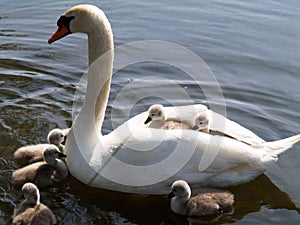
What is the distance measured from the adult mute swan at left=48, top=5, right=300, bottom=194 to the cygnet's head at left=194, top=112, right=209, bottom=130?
95 millimetres

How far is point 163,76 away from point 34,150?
334cm

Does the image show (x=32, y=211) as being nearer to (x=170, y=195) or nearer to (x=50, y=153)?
(x=50, y=153)

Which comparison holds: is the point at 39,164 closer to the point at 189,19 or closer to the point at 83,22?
the point at 83,22

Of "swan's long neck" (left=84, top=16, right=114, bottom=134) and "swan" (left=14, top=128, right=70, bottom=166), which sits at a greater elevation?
"swan's long neck" (left=84, top=16, right=114, bottom=134)

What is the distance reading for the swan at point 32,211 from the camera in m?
5.16

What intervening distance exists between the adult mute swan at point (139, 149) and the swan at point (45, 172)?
137 millimetres

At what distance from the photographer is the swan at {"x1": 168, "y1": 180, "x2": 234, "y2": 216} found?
548 centimetres

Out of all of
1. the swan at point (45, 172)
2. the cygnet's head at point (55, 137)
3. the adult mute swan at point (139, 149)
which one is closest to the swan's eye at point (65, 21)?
the adult mute swan at point (139, 149)

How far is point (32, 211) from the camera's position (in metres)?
5.22

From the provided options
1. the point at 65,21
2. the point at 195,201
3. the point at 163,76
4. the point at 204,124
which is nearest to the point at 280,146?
the point at 204,124

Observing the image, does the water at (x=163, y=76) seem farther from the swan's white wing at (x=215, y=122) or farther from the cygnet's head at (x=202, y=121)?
the cygnet's head at (x=202, y=121)

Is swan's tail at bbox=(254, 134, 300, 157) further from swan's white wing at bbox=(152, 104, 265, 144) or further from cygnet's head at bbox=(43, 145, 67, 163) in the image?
cygnet's head at bbox=(43, 145, 67, 163)

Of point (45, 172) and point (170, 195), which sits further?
point (45, 172)

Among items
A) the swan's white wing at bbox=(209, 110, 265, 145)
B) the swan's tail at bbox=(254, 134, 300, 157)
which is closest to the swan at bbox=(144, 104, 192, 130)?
the swan's white wing at bbox=(209, 110, 265, 145)
